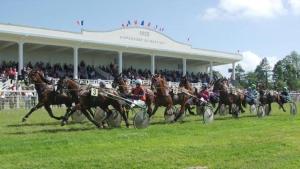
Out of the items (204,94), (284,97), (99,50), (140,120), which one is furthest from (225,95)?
(99,50)

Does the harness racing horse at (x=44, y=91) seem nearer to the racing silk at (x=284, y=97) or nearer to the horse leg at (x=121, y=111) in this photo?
the horse leg at (x=121, y=111)

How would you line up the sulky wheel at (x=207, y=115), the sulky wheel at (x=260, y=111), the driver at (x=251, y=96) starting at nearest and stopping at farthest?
the sulky wheel at (x=207, y=115)
the sulky wheel at (x=260, y=111)
the driver at (x=251, y=96)

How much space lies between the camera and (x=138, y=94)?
19562mm

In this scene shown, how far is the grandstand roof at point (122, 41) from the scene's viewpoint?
47062 mm

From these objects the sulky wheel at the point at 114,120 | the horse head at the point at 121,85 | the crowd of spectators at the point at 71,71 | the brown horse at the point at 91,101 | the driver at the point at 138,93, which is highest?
the crowd of spectators at the point at 71,71

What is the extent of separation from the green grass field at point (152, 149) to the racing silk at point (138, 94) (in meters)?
2.74

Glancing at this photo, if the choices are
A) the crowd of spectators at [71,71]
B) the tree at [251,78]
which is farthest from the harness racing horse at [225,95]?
the tree at [251,78]

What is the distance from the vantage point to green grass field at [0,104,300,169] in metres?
11.1

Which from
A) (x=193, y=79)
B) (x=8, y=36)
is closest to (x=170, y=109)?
(x=8, y=36)

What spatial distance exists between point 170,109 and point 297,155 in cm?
936

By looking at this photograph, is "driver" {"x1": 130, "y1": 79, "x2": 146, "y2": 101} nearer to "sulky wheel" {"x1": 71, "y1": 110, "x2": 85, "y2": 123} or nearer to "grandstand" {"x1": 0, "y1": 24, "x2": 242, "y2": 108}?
"sulky wheel" {"x1": 71, "y1": 110, "x2": 85, "y2": 123}

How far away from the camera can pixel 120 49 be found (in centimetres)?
5497

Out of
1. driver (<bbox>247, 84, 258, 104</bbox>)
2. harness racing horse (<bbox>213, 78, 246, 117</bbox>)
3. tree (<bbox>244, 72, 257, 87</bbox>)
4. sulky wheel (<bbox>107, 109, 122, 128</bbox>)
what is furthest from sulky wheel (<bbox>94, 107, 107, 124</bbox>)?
tree (<bbox>244, 72, 257, 87</bbox>)

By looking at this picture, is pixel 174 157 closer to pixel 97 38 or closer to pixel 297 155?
pixel 297 155
